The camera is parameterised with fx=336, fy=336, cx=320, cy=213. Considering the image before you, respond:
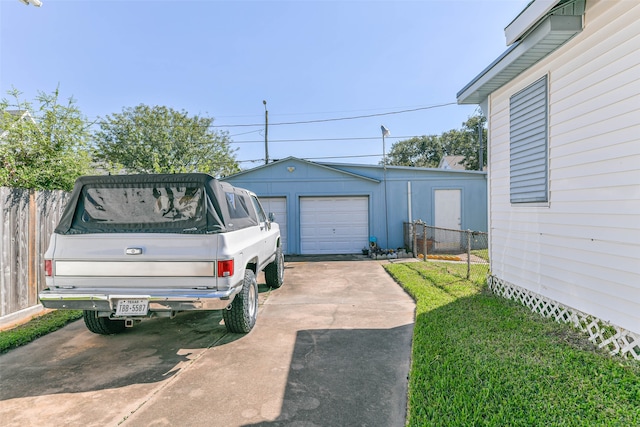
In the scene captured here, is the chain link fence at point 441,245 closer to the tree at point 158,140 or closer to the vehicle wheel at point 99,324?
the vehicle wheel at point 99,324

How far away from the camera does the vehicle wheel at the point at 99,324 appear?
4.11 metres

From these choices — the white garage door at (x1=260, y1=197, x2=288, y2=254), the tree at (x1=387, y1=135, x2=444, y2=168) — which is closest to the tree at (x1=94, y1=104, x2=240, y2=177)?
the white garage door at (x1=260, y1=197, x2=288, y2=254)

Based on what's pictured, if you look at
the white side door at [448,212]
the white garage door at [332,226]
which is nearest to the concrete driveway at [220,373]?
the white garage door at [332,226]

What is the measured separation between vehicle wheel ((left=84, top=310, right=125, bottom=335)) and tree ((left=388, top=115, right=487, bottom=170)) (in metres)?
31.1

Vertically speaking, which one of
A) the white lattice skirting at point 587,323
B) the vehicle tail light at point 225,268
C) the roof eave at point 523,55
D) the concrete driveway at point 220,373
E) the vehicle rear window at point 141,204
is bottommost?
the concrete driveway at point 220,373

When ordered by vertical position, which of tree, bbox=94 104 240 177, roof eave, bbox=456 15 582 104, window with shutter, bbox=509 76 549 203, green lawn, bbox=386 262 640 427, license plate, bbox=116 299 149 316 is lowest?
green lawn, bbox=386 262 640 427

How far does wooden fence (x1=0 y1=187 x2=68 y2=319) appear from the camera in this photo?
15.0 ft

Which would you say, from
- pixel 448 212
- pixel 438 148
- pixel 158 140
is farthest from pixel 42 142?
pixel 438 148

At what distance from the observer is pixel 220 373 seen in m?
3.22

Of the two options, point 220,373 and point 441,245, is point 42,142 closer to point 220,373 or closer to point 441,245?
point 220,373

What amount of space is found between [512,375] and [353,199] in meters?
9.59

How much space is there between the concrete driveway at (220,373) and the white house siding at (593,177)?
2.00m

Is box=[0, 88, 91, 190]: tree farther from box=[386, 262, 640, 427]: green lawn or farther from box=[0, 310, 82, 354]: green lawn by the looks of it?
box=[386, 262, 640, 427]: green lawn

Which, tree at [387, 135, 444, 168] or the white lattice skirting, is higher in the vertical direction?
tree at [387, 135, 444, 168]
